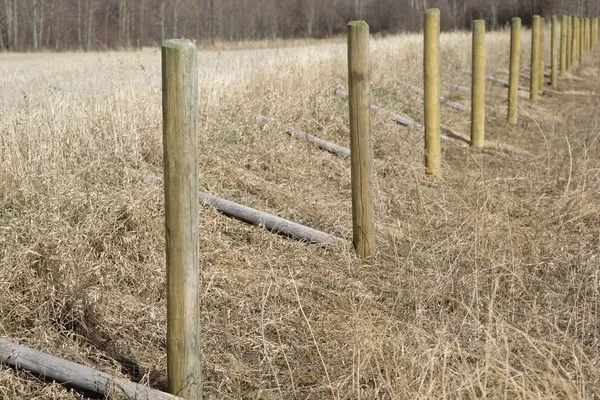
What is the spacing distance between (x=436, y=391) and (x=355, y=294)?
4.42 feet

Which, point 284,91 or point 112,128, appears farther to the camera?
point 284,91

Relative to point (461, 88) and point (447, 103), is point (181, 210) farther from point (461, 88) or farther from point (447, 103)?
point (461, 88)

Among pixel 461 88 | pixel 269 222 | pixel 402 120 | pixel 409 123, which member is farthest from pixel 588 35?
pixel 269 222

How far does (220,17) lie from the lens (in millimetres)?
47688

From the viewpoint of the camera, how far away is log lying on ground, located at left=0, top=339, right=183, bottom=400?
3.25m

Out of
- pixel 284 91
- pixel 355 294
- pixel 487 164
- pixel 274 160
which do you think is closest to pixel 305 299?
pixel 355 294

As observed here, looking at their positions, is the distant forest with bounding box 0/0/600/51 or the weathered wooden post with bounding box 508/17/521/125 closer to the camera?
the weathered wooden post with bounding box 508/17/521/125

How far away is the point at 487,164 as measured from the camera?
27.5ft

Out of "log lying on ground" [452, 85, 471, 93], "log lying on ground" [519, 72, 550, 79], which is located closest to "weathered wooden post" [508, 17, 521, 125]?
"log lying on ground" [452, 85, 471, 93]

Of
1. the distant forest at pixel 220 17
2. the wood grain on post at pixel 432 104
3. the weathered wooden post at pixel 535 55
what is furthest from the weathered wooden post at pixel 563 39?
the distant forest at pixel 220 17

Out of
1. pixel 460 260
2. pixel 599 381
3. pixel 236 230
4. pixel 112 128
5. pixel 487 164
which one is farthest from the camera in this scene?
pixel 487 164

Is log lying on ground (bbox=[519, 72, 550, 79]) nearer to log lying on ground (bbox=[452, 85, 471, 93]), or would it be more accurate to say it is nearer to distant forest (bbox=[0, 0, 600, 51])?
log lying on ground (bbox=[452, 85, 471, 93])

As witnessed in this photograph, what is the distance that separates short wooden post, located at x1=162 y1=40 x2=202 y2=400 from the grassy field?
0.37 m

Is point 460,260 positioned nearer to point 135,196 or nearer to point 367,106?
point 367,106
